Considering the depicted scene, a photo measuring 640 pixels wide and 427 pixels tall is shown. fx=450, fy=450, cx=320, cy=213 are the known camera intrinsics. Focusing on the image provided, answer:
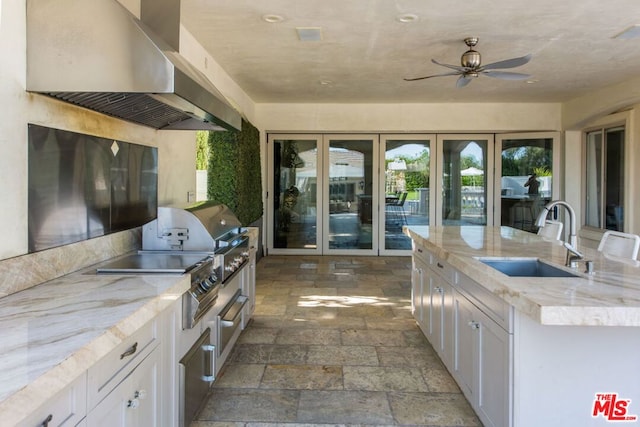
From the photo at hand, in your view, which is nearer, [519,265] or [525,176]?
[519,265]

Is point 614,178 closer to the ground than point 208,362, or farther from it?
farther from it

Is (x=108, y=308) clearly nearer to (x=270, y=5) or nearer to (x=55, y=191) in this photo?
(x=55, y=191)

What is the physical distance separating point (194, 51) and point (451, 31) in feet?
8.07

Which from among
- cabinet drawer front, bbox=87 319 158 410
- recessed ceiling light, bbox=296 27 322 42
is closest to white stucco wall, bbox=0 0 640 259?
cabinet drawer front, bbox=87 319 158 410

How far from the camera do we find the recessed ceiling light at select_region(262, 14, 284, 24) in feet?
12.6

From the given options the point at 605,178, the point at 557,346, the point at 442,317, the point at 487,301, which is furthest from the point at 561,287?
the point at 605,178

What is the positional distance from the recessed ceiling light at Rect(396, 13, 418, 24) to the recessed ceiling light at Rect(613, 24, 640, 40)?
2015 mm

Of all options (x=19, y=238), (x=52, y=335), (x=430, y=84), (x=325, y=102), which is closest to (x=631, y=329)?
(x=52, y=335)

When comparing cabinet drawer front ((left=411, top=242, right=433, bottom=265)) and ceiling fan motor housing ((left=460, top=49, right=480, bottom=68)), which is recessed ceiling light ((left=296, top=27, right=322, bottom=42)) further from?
cabinet drawer front ((left=411, top=242, right=433, bottom=265))

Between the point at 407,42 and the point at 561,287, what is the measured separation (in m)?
3.32

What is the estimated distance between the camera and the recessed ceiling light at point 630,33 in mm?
4090

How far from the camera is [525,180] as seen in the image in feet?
26.9

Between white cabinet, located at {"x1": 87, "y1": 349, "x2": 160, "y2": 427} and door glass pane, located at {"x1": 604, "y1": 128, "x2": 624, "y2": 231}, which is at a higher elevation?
door glass pane, located at {"x1": 604, "y1": 128, "x2": 624, "y2": 231}

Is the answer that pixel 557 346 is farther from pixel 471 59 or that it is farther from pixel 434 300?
pixel 471 59
